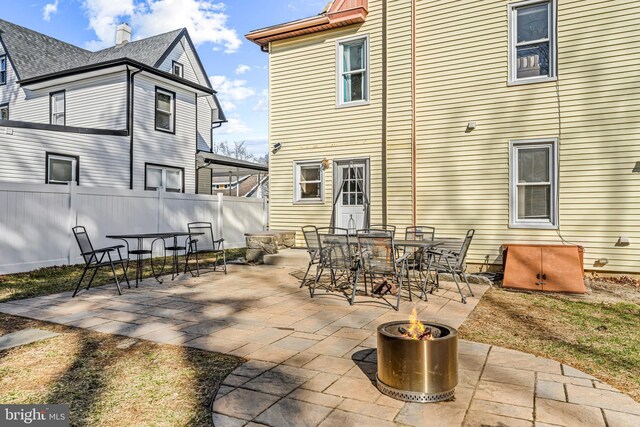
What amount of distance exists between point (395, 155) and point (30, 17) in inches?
760

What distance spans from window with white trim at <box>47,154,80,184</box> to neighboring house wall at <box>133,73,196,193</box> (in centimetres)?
185

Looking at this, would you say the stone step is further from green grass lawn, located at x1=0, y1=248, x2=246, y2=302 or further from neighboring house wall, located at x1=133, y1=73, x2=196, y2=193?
neighboring house wall, located at x1=133, y1=73, x2=196, y2=193

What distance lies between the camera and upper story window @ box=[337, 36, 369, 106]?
9258 mm

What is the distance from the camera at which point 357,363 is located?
323 cm

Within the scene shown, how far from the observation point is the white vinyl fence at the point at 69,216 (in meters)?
7.66

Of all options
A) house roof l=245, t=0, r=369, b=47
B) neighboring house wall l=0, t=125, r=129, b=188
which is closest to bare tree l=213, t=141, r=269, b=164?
neighboring house wall l=0, t=125, r=129, b=188

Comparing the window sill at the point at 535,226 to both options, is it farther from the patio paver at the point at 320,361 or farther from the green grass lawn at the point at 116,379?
the green grass lawn at the point at 116,379

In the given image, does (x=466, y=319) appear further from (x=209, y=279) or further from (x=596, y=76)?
(x=596, y=76)

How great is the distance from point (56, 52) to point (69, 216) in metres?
13.7

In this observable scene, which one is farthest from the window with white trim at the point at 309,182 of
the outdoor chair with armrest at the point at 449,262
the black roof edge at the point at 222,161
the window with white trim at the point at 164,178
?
the black roof edge at the point at 222,161

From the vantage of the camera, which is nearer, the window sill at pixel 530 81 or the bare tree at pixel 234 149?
the window sill at pixel 530 81

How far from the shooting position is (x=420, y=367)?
256 centimetres

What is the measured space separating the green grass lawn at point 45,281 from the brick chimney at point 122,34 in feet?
47.1

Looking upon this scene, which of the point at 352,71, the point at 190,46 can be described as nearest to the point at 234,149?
the point at 190,46
